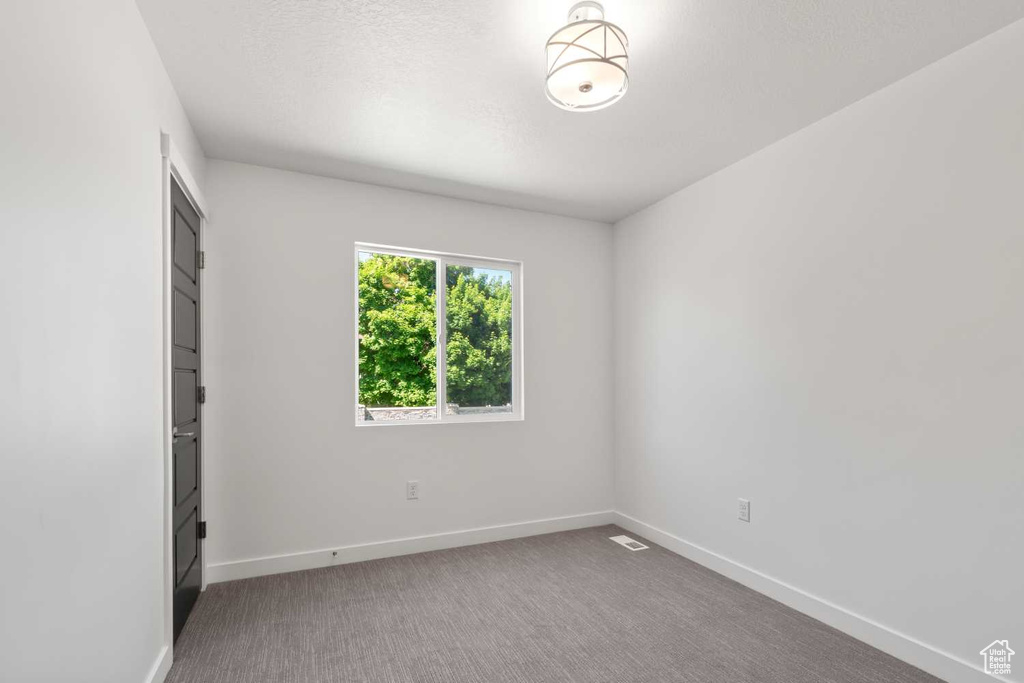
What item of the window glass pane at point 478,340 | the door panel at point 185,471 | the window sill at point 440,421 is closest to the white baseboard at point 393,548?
the door panel at point 185,471

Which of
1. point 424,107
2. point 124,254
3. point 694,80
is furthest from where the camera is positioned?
point 424,107

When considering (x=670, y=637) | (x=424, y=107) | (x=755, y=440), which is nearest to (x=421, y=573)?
(x=670, y=637)

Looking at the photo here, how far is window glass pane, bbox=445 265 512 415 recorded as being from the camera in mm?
3945

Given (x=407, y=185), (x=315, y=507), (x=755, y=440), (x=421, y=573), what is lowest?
(x=421, y=573)

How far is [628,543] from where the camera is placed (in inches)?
151

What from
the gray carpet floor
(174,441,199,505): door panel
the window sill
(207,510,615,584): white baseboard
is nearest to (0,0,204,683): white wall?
(174,441,199,505): door panel

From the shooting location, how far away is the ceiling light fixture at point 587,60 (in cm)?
185

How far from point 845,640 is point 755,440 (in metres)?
1.04

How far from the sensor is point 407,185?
3.62 meters

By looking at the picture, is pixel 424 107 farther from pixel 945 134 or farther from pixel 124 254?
pixel 945 134

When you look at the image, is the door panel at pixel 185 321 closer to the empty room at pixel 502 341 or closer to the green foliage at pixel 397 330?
the empty room at pixel 502 341
